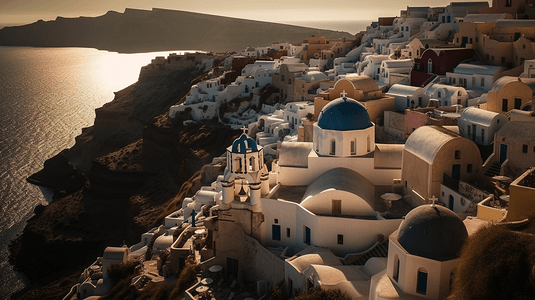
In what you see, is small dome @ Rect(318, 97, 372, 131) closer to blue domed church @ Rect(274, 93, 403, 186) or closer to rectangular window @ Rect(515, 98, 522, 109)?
blue domed church @ Rect(274, 93, 403, 186)

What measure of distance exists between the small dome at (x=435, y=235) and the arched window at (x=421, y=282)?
0.48m

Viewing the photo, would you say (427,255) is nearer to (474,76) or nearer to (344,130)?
(344,130)

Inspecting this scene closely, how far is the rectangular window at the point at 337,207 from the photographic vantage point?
77.2ft

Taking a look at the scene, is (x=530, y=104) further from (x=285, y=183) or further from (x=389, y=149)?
(x=285, y=183)

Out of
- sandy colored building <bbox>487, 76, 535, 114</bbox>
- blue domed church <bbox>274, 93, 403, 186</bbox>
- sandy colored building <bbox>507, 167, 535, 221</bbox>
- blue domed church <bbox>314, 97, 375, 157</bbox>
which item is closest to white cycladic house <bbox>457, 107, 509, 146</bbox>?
sandy colored building <bbox>487, 76, 535, 114</bbox>

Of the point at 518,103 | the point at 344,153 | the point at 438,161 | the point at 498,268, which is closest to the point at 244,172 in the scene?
the point at 344,153

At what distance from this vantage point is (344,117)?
2609cm

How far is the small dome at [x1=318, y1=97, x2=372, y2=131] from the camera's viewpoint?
2606 cm

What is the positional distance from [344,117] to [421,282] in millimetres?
10887

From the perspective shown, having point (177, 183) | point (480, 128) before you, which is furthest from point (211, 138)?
point (480, 128)

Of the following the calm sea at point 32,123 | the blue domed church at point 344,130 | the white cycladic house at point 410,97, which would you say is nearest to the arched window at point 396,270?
the blue domed church at point 344,130

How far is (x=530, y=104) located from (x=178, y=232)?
19.2 meters

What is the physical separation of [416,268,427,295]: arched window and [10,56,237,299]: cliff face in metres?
30.5

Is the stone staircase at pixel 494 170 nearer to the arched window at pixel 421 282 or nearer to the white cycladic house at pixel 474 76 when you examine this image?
the arched window at pixel 421 282
